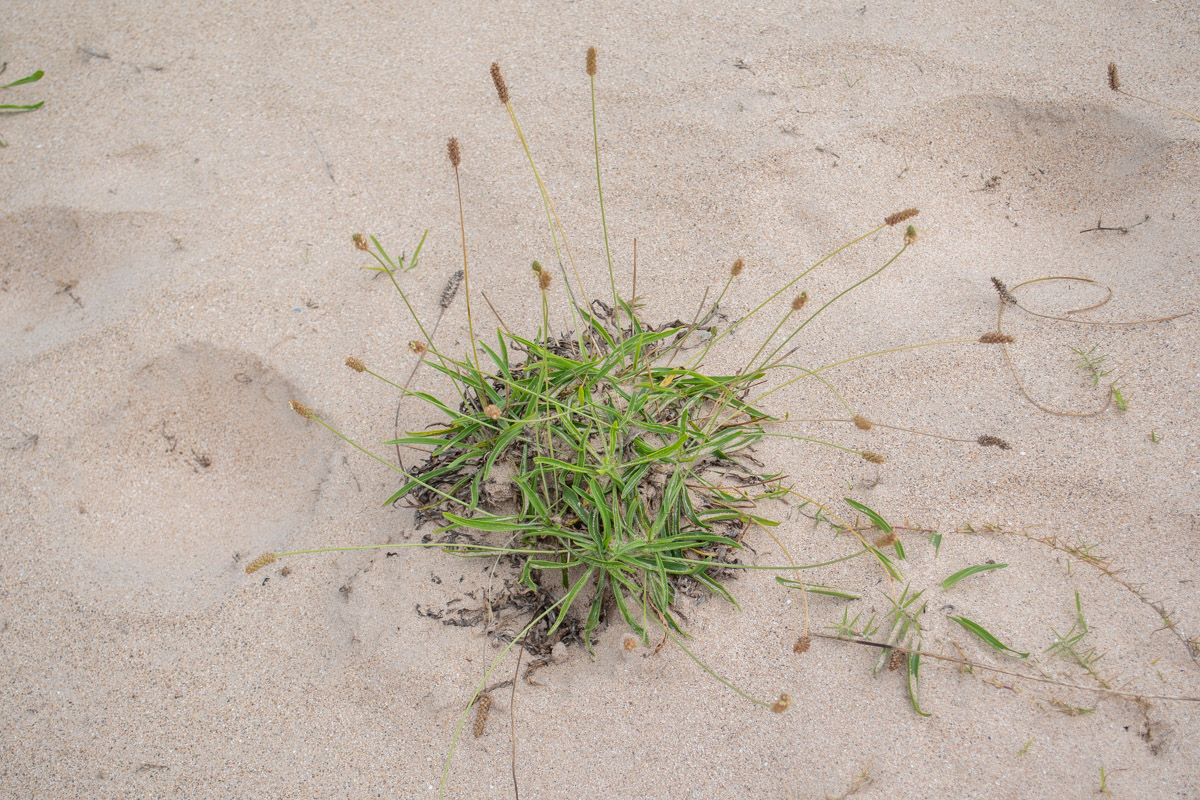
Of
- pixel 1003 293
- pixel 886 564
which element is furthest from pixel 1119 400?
pixel 886 564

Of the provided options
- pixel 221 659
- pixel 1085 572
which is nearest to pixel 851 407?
pixel 1085 572

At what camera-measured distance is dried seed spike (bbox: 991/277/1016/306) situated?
6.33ft

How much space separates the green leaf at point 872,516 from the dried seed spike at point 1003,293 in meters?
0.79

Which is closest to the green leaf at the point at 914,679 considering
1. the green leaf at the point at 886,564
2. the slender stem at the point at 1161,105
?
the green leaf at the point at 886,564

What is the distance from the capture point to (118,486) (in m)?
1.75

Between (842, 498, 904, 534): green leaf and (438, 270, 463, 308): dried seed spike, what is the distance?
45.4 inches

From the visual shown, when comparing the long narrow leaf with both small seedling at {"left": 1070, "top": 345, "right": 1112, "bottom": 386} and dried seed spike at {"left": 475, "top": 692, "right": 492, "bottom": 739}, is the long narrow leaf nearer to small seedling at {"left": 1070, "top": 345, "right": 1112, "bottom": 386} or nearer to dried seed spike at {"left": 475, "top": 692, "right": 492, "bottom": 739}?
small seedling at {"left": 1070, "top": 345, "right": 1112, "bottom": 386}

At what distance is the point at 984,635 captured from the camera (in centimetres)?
145

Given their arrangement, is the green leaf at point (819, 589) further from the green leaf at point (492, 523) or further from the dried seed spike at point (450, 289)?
the dried seed spike at point (450, 289)

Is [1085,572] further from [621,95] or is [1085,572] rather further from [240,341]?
[240,341]

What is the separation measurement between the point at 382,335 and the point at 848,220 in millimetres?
1389

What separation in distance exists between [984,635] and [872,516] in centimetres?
32

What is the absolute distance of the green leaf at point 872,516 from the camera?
1.55 m

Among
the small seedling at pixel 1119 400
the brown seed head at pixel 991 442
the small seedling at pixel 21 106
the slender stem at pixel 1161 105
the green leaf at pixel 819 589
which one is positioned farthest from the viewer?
the small seedling at pixel 21 106
